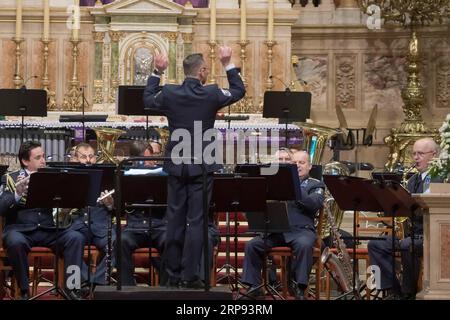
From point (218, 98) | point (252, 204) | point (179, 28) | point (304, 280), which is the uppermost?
point (179, 28)

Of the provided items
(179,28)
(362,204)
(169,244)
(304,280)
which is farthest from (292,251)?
(179,28)

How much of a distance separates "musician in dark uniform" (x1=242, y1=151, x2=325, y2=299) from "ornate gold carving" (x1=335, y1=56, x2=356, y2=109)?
6.89 meters

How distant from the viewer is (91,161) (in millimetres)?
12008

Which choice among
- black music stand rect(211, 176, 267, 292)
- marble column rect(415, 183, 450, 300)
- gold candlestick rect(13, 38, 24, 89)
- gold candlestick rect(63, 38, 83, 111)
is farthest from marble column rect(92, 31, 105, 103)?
marble column rect(415, 183, 450, 300)

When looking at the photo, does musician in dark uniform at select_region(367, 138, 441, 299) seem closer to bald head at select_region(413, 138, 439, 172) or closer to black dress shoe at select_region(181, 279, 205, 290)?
bald head at select_region(413, 138, 439, 172)

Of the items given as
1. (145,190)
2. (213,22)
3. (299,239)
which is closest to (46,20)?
(213,22)

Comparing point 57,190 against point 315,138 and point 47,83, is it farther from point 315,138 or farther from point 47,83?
point 47,83

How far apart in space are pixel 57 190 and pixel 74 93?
6118 mm

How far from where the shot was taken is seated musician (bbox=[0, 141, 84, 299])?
10.7m

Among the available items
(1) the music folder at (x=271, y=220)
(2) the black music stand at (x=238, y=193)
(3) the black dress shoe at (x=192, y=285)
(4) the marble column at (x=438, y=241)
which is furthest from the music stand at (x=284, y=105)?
(3) the black dress shoe at (x=192, y=285)

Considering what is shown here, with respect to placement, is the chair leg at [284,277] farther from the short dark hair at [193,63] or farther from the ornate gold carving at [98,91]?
the ornate gold carving at [98,91]

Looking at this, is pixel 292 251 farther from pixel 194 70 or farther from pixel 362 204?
pixel 194 70

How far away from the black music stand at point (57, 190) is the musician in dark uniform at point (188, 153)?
3.11 feet

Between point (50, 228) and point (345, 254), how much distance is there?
272cm
